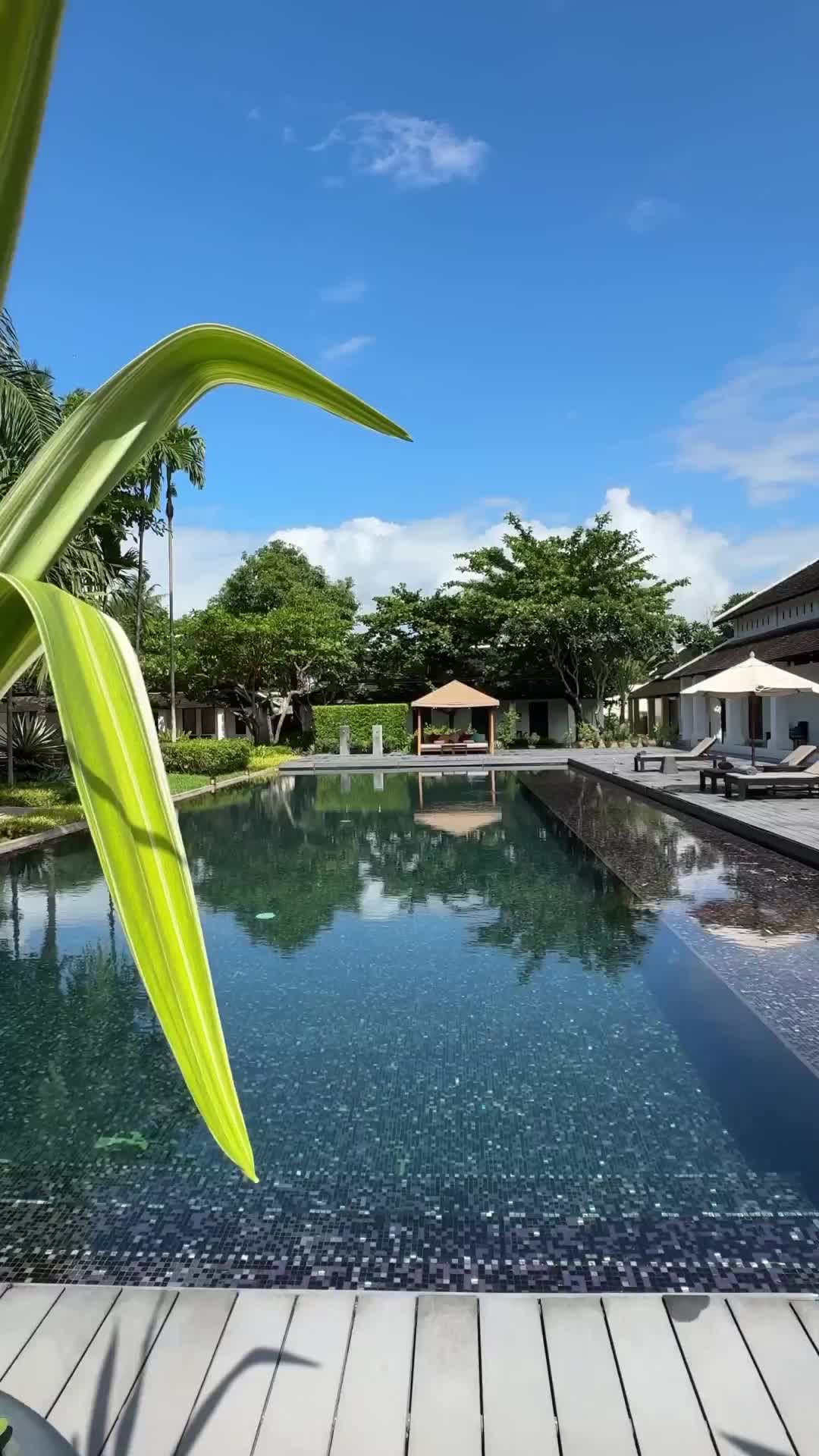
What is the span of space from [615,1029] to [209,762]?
20.2m

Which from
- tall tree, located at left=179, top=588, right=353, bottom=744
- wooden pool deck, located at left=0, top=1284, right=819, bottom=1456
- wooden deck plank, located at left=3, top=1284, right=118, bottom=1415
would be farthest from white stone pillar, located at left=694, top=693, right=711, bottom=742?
wooden deck plank, located at left=3, top=1284, right=118, bottom=1415

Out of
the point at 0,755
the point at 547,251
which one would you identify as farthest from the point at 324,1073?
the point at 0,755

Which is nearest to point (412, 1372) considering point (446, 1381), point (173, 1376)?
point (446, 1381)

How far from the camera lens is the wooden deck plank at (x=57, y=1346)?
7.94 ft

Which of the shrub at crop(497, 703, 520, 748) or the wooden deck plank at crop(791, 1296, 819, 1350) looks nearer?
the wooden deck plank at crop(791, 1296, 819, 1350)

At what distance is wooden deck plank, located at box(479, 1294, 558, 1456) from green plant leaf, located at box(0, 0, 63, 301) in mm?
2718

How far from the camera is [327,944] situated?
826 cm

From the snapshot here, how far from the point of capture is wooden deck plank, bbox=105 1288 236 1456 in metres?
2.28

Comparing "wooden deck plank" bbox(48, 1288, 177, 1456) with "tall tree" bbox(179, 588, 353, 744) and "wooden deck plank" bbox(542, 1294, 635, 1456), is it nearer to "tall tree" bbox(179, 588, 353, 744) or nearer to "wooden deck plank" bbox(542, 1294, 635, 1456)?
"wooden deck plank" bbox(542, 1294, 635, 1456)

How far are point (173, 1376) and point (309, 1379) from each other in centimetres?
37

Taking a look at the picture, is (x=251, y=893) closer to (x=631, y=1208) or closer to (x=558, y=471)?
(x=631, y=1208)

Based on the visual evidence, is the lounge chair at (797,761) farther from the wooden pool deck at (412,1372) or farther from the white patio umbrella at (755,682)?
the wooden pool deck at (412,1372)

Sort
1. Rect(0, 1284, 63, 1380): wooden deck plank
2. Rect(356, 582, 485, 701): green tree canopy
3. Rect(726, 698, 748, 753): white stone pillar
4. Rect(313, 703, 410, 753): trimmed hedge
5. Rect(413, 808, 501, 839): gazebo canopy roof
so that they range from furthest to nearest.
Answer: Rect(356, 582, 485, 701): green tree canopy, Rect(313, 703, 410, 753): trimmed hedge, Rect(726, 698, 748, 753): white stone pillar, Rect(413, 808, 501, 839): gazebo canopy roof, Rect(0, 1284, 63, 1380): wooden deck plank

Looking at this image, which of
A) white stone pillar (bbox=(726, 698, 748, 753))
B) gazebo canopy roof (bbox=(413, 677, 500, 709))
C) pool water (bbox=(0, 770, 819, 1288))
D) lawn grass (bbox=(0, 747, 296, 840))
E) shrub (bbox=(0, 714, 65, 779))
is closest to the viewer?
pool water (bbox=(0, 770, 819, 1288))
